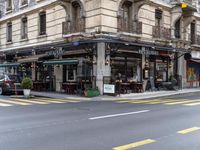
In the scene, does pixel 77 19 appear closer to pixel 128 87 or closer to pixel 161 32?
pixel 128 87

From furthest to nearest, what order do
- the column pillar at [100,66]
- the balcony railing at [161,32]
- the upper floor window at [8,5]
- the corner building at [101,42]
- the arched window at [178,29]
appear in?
the upper floor window at [8,5] < the arched window at [178,29] < the balcony railing at [161,32] < the corner building at [101,42] < the column pillar at [100,66]

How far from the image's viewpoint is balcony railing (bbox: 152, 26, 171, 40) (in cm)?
2562

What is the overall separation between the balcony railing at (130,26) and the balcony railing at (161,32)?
2.26 metres

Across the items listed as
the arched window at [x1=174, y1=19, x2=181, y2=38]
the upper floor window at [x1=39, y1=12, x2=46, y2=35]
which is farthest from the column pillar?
the arched window at [x1=174, y1=19, x2=181, y2=38]

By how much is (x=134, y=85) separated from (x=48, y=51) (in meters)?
7.85

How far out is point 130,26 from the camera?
76.7ft

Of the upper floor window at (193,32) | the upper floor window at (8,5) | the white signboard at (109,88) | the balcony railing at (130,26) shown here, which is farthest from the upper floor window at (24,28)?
the upper floor window at (193,32)

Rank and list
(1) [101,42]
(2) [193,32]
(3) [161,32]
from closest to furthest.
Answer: (1) [101,42], (3) [161,32], (2) [193,32]

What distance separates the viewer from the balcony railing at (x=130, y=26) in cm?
2242

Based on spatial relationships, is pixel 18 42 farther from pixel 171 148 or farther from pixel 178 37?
pixel 171 148

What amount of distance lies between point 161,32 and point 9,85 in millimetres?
13295

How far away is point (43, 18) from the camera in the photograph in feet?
90.0

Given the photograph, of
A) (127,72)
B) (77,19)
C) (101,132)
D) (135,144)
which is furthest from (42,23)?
(135,144)

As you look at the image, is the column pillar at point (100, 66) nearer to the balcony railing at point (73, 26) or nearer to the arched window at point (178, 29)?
the balcony railing at point (73, 26)
